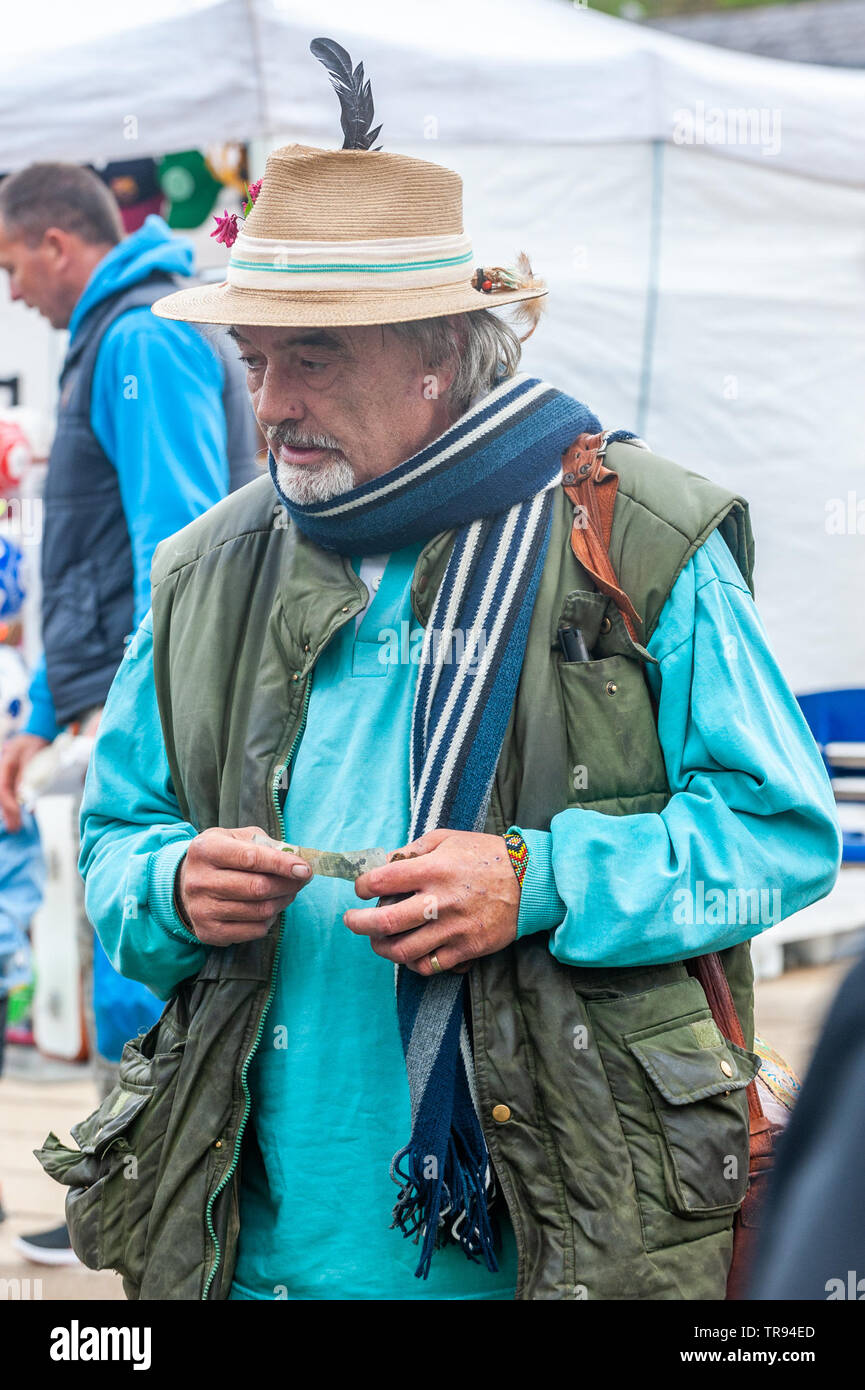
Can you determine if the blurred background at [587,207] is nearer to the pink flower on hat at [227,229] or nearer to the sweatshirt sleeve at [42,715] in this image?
the sweatshirt sleeve at [42,715]

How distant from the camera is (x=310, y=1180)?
170 cm

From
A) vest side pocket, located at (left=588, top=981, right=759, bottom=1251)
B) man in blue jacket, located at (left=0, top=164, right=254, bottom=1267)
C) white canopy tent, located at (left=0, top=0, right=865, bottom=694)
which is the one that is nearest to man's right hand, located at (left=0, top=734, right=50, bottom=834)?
man in blue jacket, located at (left=0, top=164, right=254, bottom=1267)

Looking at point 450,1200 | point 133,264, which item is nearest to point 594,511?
point 450,1200

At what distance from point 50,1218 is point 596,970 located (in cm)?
304

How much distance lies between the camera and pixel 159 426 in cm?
319

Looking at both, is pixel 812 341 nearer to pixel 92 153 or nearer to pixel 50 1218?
pixel 92 153

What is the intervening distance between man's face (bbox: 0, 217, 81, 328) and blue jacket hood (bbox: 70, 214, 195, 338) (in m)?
0.20

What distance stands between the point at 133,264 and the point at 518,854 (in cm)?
232

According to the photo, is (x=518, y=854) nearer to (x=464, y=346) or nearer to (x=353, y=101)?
(x=464, y=346)

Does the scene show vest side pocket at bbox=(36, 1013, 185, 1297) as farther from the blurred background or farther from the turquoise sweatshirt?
the blurred background

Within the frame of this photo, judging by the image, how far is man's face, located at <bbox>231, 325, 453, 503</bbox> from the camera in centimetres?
175

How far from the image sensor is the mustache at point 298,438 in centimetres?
175

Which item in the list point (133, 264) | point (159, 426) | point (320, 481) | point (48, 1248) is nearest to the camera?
point (320, 481)
